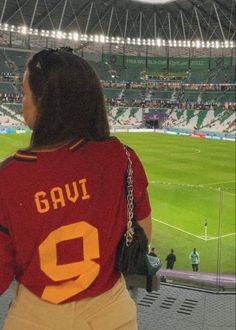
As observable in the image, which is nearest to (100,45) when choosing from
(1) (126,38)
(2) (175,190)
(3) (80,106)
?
(1) (126,38)

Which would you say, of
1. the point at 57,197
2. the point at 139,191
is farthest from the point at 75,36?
the point at 57,197

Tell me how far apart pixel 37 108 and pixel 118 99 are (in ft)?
218

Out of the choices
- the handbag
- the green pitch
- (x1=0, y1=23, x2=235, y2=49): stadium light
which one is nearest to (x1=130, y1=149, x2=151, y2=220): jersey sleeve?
the handbag

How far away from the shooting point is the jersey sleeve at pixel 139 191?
6.26 ft

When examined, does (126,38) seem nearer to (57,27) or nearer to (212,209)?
(57,27)

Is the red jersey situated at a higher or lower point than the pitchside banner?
lower

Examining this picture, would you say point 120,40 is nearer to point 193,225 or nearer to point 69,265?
point 193,225

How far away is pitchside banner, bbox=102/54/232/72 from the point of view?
6612cm

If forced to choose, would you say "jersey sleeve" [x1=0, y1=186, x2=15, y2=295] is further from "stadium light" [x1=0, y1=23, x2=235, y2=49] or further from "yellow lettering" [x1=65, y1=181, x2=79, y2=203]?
"stadium light" [x1=0, y1=23, x2=235, y2=49]

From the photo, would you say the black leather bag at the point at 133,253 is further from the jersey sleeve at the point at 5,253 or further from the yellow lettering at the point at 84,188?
the jersey sleeve at the point at 5,253

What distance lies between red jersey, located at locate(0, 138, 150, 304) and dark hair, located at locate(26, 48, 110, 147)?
0.08 m

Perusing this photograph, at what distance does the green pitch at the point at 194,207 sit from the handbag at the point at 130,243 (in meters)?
1.31

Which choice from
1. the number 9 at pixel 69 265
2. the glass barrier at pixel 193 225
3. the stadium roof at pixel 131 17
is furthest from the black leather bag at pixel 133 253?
the stadium roof at pixel 131 17

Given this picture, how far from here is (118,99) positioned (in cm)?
6750
